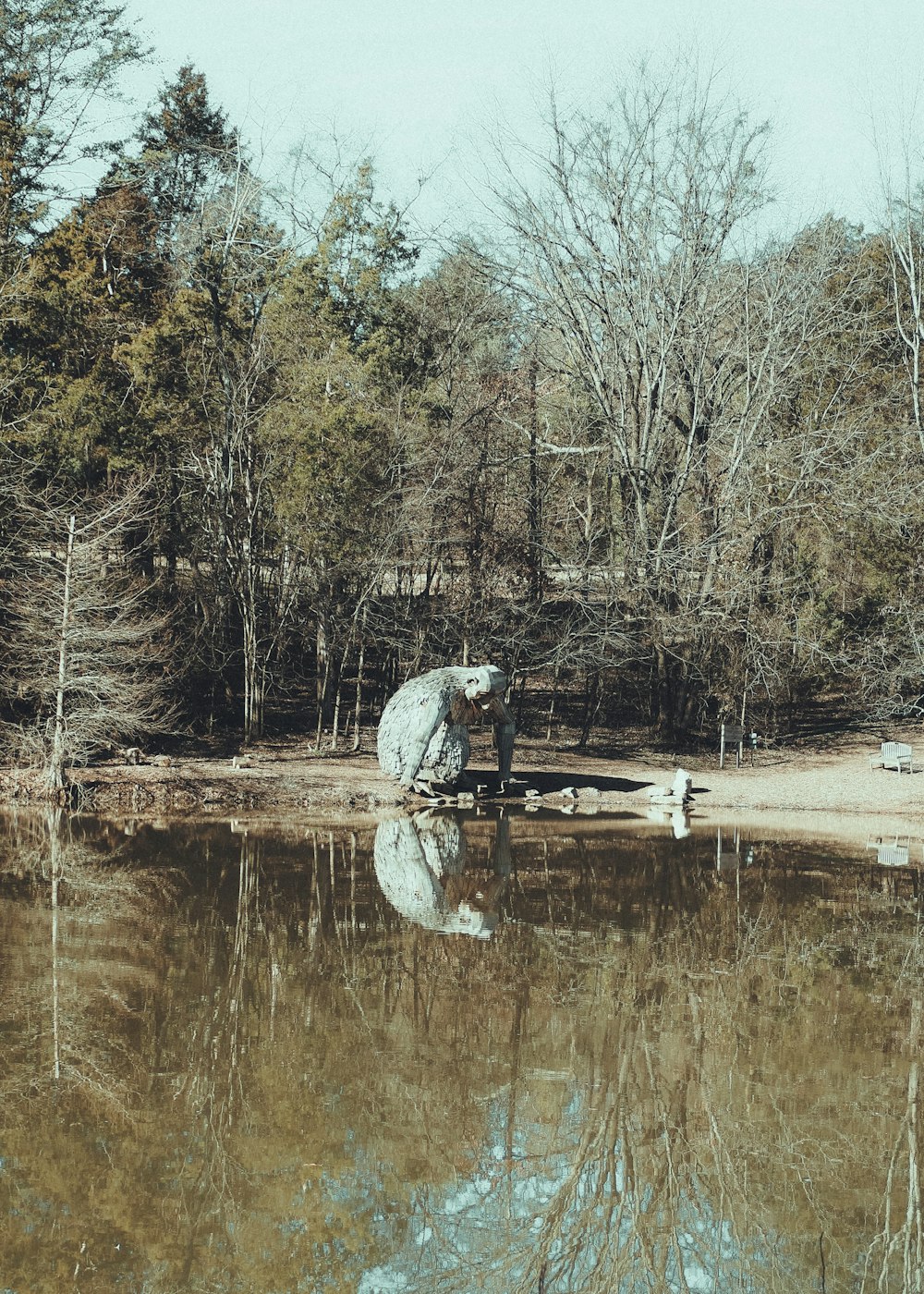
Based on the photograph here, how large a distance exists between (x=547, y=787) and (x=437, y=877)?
8128 millimetres

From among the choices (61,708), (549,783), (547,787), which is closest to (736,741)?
(549,783)

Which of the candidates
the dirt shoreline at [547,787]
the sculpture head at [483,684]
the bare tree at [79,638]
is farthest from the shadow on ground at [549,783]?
the bare tree at [79,638]

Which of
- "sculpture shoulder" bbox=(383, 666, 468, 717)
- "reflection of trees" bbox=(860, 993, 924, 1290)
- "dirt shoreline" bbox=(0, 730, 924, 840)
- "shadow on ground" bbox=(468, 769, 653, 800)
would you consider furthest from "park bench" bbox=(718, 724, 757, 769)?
"reflection of trees" bbox=(860, 993, 924, 1290)

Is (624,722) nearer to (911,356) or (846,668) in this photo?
(846,668)

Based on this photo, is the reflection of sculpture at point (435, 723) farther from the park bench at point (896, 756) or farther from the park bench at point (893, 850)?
the park bench at point (896, 756)

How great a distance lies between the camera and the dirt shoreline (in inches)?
792

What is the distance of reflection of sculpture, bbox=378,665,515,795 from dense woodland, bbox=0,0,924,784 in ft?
12.0

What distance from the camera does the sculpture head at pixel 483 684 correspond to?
70.6ft

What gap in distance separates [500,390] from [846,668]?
1028 cm

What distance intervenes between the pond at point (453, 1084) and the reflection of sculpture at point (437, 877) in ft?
0.31

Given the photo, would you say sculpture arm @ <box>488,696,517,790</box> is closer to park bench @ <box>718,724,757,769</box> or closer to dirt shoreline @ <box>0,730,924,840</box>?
dirt shoreline @ <box>0,730,924,840</box>

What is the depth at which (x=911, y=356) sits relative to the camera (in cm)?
3200

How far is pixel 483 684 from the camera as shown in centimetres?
2152

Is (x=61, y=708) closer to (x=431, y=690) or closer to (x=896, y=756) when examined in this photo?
(x=431, y=690)
